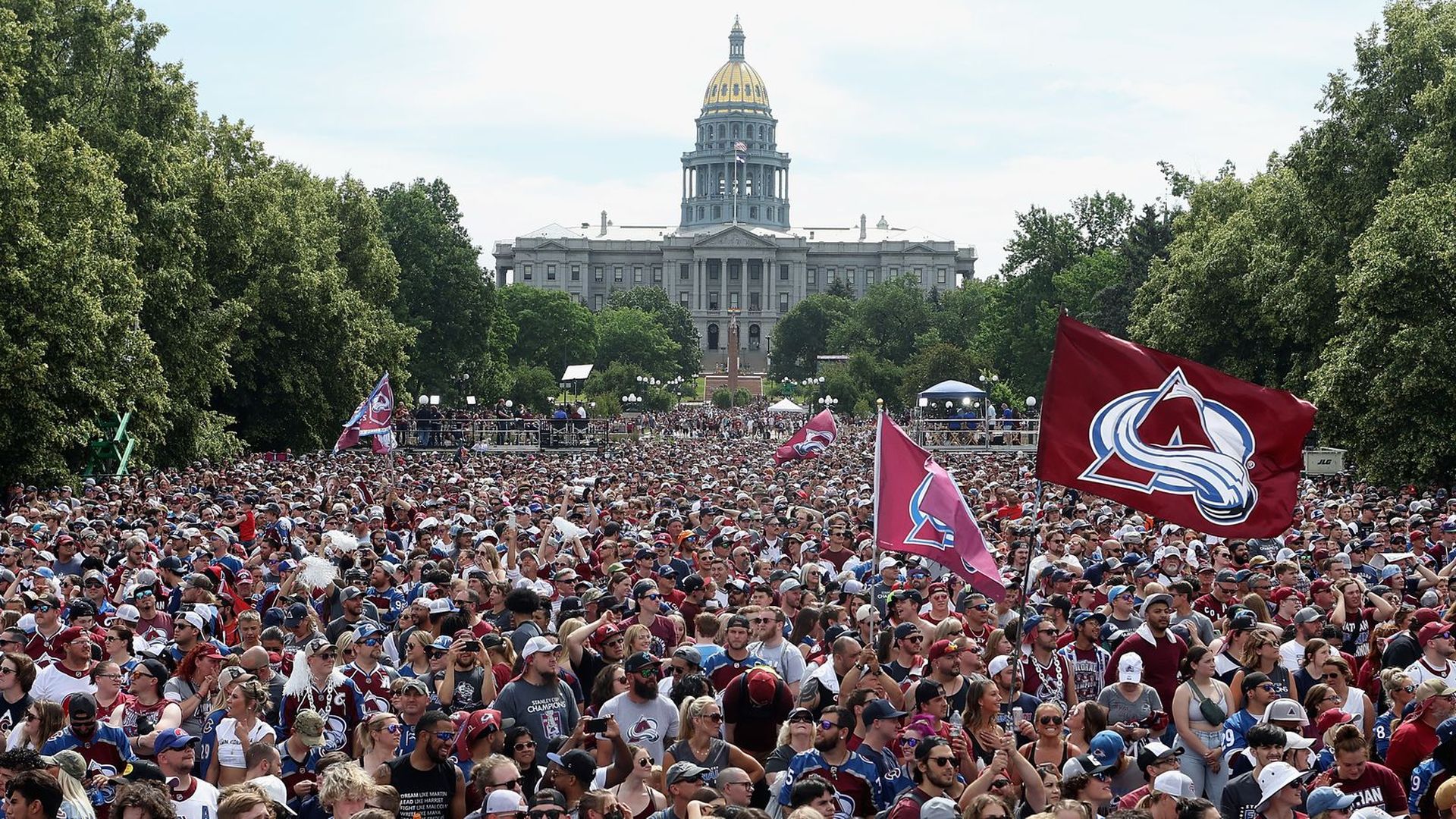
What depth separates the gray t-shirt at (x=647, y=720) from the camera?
9.72 m

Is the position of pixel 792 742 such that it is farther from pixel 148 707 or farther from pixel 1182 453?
pixel 148 707

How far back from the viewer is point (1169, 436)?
36.2 feet

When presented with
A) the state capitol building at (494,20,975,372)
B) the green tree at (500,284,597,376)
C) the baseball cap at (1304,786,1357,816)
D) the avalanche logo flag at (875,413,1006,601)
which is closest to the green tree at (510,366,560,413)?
the green tree at (500,284,597,376)

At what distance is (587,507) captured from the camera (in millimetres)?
24094

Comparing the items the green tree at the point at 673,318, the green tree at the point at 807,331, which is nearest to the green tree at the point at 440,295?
the green tree at the point at 673,318

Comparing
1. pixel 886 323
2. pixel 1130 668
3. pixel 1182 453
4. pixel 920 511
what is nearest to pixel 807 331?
pixel 886 323

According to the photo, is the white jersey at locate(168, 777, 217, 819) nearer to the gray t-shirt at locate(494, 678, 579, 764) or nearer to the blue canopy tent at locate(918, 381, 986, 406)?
the gray t-shirt at locate(494, 678, 579, 764)

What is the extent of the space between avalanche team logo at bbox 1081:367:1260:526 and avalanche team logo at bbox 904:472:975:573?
3.01m

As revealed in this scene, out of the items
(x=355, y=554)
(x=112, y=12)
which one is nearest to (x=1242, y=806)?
(x=355, y=554)

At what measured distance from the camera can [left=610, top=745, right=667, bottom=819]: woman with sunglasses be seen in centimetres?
866

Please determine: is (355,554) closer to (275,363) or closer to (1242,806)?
(1242,806)

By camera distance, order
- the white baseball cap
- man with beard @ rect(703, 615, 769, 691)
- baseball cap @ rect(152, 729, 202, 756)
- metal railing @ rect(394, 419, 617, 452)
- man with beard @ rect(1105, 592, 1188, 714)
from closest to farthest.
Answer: baseball cap @ rect(152, 729, 202, 756), the white baseball cap, man with beard @ rect(703, 615, 769, 691), man with beard @ rect(1105, 592, 1188, 714), metal railing @ rect(394, 419, 617, 452)

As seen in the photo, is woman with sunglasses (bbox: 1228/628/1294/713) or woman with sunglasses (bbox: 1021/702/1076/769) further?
woman with sunglasses (bbox: 1228/628/1294/713)

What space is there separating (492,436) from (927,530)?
150 ft
